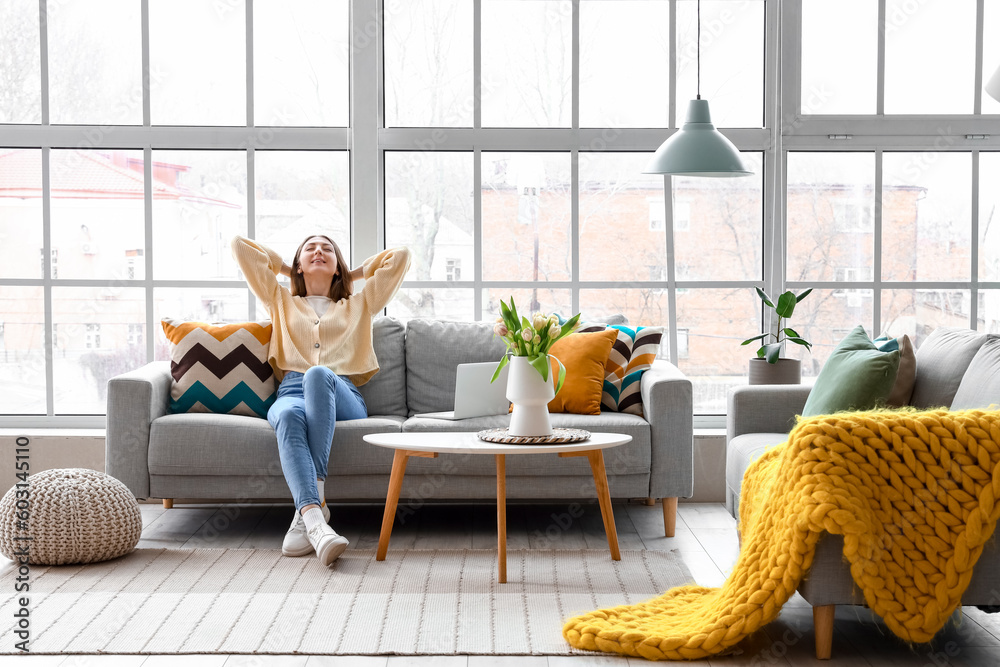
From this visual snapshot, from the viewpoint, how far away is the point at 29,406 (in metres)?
4.37

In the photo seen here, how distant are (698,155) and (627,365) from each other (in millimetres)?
891

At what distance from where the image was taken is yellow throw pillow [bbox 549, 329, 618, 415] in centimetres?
368

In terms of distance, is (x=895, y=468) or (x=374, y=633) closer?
(x=895, y=468)

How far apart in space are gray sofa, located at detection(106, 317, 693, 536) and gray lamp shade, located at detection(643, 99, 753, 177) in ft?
2.59

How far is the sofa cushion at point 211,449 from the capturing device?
3.39 meters

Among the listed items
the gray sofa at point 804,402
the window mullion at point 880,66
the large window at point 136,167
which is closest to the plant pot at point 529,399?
the gray sofa at point 804,402

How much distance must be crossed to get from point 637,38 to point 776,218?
1.06 m

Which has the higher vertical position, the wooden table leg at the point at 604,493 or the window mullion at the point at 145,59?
the window mullion at the point at 145,59

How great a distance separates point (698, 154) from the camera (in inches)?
138

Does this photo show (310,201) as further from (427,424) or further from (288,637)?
(288,637)

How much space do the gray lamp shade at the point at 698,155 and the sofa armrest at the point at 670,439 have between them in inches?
31.3

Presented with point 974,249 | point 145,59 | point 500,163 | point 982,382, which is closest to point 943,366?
point 982,382

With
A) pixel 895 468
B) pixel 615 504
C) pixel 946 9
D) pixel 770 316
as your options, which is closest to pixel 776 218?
pixel 770 316

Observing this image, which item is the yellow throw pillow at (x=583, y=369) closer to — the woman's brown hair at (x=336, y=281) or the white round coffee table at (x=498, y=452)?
the white round coffee table at (x=498, y=452)
